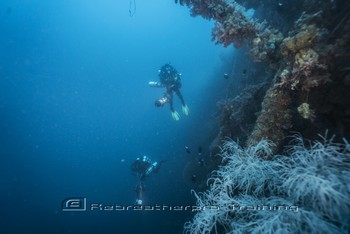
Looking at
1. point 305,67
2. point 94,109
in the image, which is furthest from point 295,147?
point 94,109

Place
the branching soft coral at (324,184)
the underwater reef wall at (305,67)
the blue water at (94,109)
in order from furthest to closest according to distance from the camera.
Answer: the blue water at (94,109), the underwater reef wall at (305,67), the branching soft coral at (324,184)

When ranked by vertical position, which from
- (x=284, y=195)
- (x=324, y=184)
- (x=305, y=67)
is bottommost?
(x=284, y=195)

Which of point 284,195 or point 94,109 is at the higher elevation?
point 94,109

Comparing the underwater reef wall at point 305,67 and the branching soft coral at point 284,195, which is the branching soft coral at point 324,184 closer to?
the branching soft coral at point 284,195

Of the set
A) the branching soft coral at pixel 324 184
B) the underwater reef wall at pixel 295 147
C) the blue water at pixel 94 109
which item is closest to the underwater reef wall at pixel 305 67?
the underwater reef wall at pixel 295 147

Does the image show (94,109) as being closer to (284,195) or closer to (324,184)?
(284,195)

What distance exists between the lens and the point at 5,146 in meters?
41.7

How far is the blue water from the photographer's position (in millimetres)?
23469

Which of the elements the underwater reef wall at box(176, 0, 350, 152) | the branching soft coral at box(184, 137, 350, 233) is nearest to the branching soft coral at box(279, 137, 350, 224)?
the branching soft coral at box(184, 137, 350, 233)

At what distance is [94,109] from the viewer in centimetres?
8112

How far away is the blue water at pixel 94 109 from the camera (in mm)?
23469

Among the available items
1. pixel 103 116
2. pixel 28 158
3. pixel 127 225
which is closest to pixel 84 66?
pixel 103 116

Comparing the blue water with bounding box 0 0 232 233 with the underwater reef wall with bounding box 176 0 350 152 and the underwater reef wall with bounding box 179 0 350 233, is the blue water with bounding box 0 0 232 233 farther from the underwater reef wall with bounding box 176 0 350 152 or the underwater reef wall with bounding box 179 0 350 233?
the underwater reef wall with bounding box 179 0 350 233

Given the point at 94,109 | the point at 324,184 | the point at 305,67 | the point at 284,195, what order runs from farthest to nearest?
the point at 94,109 → the point at 305,67 → the point at 284,195 → the point at 324,184
